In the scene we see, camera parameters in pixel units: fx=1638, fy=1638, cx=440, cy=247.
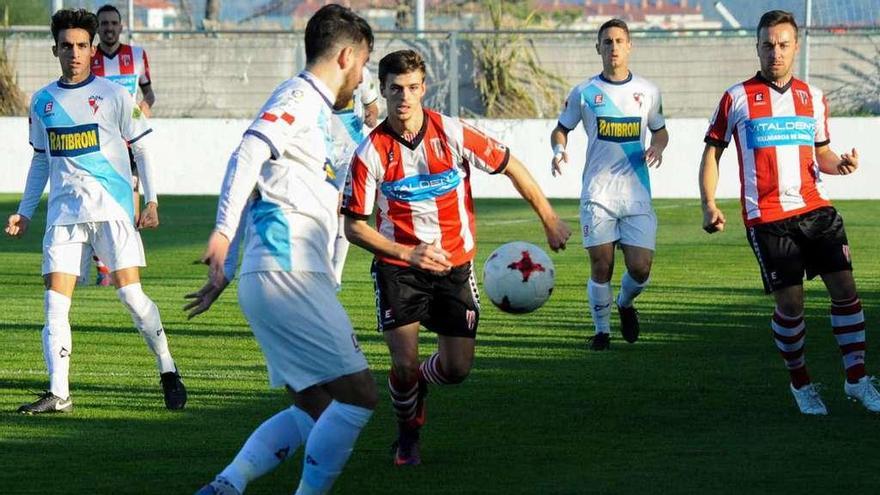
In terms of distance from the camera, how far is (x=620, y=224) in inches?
447

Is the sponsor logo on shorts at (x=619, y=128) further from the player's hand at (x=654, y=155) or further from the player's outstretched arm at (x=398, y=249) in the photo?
the player's outstretched arm at (x=398, y=249)

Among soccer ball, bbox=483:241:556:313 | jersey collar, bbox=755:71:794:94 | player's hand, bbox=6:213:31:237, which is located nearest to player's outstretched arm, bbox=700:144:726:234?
jersey collar, bbox=755:71:794:94

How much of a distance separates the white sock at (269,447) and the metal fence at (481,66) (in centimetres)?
2198

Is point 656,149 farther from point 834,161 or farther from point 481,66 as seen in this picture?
point 481,66

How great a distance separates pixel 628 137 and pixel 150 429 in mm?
4564

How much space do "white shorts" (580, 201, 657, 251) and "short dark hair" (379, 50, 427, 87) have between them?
413 centimetres

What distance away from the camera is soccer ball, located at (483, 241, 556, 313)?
27.8 ft

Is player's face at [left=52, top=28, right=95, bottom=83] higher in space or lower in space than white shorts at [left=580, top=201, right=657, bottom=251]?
higher

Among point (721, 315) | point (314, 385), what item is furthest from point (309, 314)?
point (721, 315)

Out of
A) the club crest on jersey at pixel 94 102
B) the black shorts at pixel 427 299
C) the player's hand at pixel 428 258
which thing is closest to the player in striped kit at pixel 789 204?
the black shorts at pixel 427 299

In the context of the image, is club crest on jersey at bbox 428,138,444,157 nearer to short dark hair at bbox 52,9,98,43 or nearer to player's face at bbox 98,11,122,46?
short dark hair at bbox 52,9,98,43

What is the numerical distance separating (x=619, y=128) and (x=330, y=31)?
Answer: 5.59 m

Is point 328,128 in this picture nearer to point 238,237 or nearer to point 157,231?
point 238,237

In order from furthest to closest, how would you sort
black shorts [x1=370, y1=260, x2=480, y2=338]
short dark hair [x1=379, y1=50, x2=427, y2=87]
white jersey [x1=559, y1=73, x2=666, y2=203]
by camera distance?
white jersey [x1=559, y1=73, x2=666, y2=203] → black shorts [x1=370, y1=260, x2=480, y2=338] → short dark hair [x1=379, y1=50, x2=427, y2=87]
